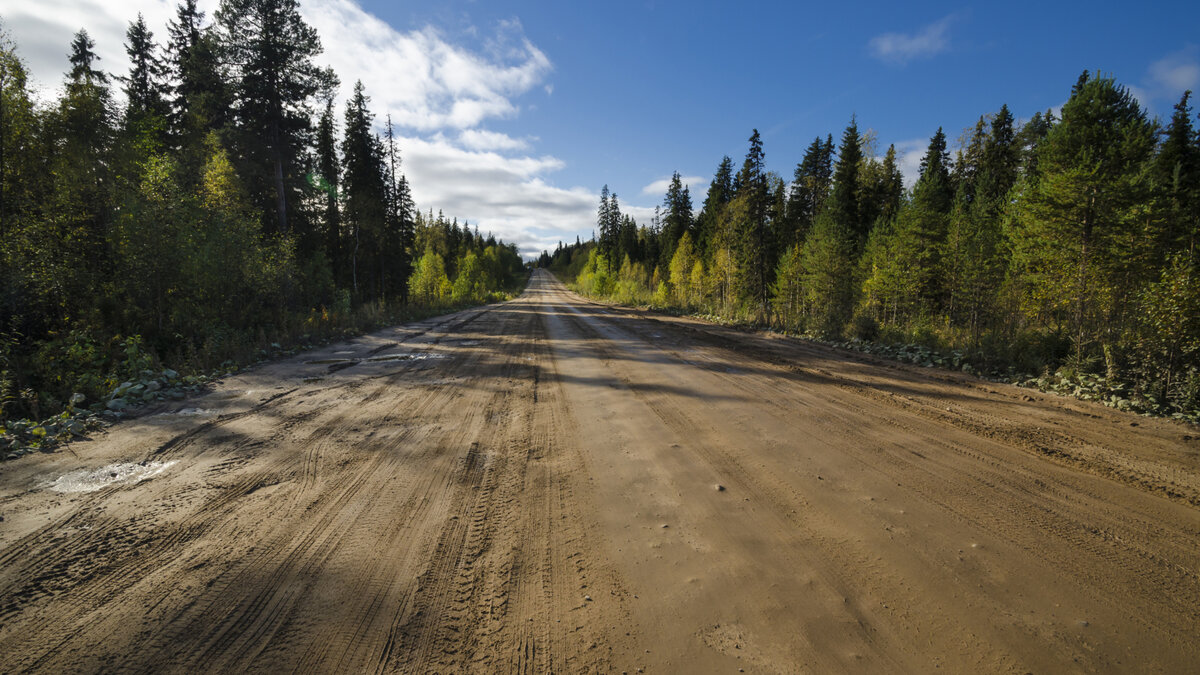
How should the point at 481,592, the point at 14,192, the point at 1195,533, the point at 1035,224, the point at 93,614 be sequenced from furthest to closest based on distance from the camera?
the point at 1035,224
the point at 14,192
the point at 1195,533
the point at 481,592
the point at 93,614

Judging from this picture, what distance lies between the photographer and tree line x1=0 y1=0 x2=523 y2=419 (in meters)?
7.35

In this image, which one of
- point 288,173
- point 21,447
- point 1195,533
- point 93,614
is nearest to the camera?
point 93,614

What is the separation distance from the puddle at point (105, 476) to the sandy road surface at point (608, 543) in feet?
0.08

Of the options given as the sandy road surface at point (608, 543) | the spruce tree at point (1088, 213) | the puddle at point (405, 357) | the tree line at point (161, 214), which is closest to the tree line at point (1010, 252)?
the spruce tree at point (1088, 213)

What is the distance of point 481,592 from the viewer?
2.36 metres

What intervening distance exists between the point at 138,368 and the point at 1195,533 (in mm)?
12915

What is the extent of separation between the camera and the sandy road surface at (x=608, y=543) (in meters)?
1.99

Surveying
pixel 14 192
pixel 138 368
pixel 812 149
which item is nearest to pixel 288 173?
pixel 14 192

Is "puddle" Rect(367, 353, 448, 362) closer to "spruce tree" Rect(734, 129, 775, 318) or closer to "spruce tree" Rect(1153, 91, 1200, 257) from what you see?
"spruce tree" Rect(734, 129, 775, 318)

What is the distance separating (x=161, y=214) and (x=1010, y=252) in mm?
26059

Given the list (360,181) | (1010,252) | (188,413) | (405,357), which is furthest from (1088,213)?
Result: (360,181)

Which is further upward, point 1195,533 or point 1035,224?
point 1035,224

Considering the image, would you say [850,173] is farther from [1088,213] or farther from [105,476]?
[105,476]

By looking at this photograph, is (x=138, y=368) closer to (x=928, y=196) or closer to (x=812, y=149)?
(x=928, y=196)
